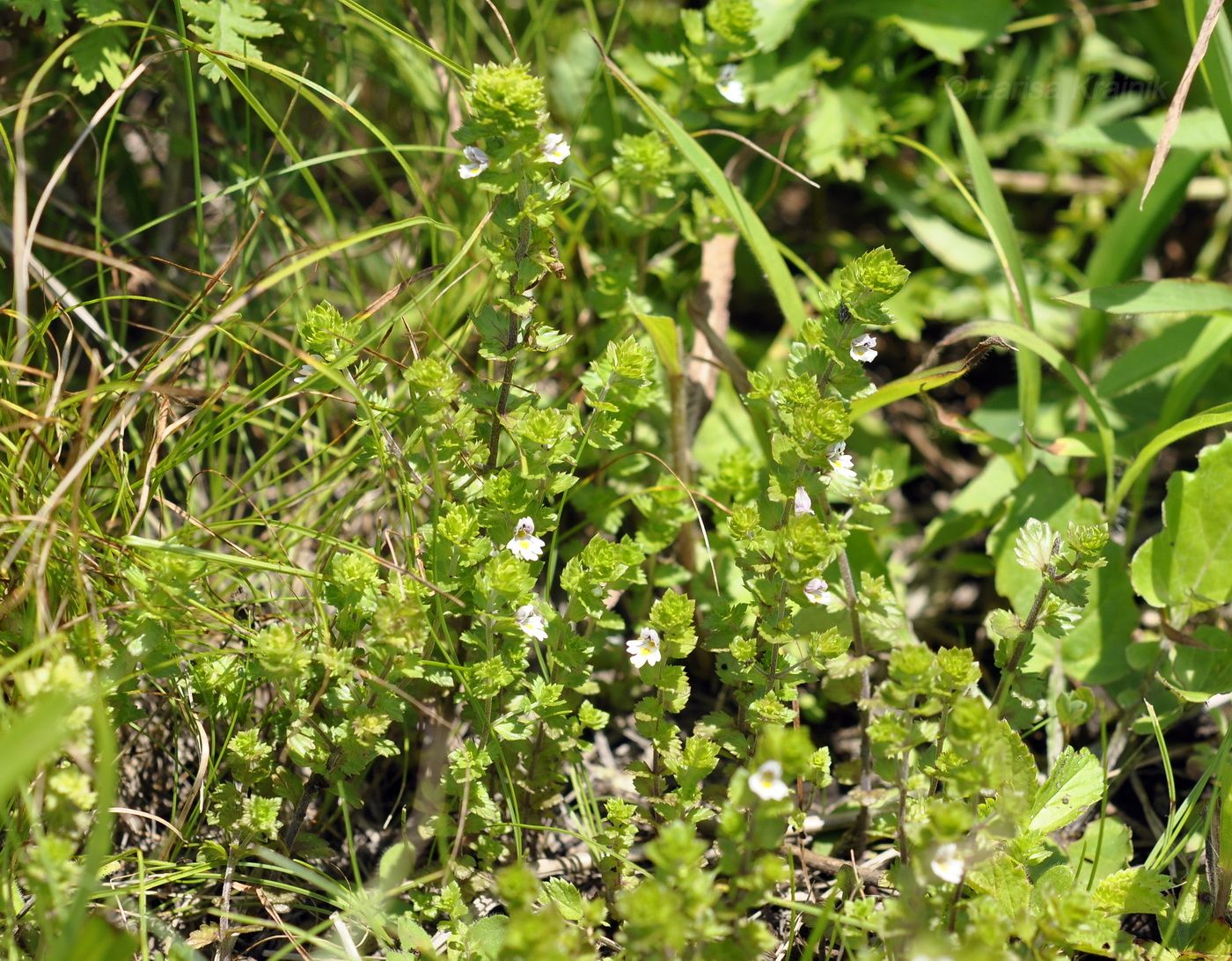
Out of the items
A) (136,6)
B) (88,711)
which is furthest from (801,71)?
(88,711)

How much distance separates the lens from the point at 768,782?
193cm

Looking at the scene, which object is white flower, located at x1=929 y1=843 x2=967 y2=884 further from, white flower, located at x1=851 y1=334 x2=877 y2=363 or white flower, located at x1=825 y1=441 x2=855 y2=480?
white flower, located at x1=851 y1=334 x2=877 y2=363

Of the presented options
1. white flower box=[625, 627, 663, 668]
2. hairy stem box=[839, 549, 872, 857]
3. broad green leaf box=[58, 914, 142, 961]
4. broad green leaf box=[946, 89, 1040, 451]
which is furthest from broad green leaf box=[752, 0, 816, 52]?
broad green leaf box=[58, 914, 142, 961]

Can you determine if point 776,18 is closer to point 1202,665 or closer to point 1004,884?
point 1202,665

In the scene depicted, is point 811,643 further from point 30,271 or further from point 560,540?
point 30,271

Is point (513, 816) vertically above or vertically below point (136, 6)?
below

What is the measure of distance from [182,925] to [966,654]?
69.7 inches

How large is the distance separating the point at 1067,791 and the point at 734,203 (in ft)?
→ 5.37

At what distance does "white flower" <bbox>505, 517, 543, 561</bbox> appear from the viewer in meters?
2.31

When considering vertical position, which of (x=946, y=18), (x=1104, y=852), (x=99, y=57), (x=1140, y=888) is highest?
(x=99, y=57)

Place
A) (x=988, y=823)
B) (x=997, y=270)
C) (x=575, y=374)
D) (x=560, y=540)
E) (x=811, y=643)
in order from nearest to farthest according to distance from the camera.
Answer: (x=988, y=823) < (x=811, y=643) < (x=560, y=540) < (x=575, y=374) < (x=997, y=270)

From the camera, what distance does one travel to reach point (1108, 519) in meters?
2.99

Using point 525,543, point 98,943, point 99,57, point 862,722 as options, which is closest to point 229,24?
point 99,57

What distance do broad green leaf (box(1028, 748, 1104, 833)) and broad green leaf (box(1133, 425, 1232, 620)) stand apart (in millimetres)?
555
